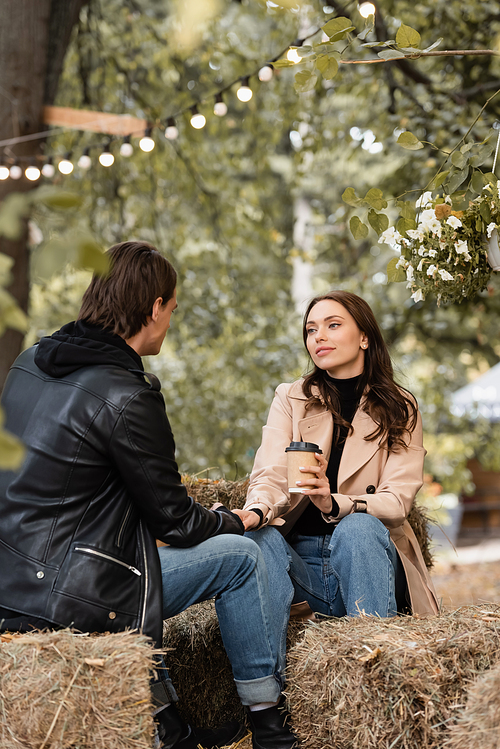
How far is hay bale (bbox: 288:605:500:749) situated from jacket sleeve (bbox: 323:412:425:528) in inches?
18.2

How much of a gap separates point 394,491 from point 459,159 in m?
1.09

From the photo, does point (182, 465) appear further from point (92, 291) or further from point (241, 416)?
point (92, 291)

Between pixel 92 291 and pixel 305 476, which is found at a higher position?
pixel 92 291

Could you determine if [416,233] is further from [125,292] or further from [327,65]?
[125,292]

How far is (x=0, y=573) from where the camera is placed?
1.72m

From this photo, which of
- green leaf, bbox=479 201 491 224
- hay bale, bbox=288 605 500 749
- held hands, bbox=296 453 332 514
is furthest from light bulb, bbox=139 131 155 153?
hay bale, bbox=288 605 500 749

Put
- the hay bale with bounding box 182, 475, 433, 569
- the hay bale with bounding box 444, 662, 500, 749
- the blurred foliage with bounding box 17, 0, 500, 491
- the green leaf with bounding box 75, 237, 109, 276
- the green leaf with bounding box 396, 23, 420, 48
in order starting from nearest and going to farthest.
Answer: the green leaf with bounding box 75, 237, 109, 276 < the hay bale with bounding box 444, 662, 500, 749 < the green leaf with bounding box 396, 23, 420, 48 < the hay bale with bounding box 182, 475, 433, 569 < the blurred foliage with bounding box 17, 0, 500, 491

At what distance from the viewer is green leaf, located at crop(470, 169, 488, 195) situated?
6.80ft

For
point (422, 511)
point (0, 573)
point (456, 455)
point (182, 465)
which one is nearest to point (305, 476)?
point (0, 573)

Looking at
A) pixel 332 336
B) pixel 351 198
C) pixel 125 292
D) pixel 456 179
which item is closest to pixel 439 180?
pixel 456 179

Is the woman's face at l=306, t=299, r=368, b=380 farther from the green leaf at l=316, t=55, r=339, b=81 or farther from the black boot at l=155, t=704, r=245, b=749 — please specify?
the black boot at l=155, t=704, r=245, b=749

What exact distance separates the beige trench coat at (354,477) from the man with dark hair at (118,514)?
0.38m

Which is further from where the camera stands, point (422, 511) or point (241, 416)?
point (241, 416)

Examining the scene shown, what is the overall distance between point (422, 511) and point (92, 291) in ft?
6.40
